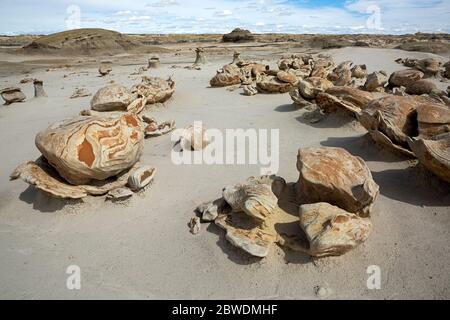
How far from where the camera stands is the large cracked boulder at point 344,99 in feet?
15.1

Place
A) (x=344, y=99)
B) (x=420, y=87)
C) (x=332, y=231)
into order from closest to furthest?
(x=332, y=231) → (x=344, y=99) → (x=420, y=87)

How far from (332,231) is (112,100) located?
4837mm

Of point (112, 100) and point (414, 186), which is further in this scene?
point (112, 100)

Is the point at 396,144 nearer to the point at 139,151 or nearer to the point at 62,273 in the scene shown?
the point at 139,151

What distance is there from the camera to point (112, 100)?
5801 millimetres

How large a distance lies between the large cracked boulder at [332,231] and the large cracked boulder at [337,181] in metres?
0.22

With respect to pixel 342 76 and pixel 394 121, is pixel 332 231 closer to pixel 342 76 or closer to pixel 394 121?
pixel 394 121

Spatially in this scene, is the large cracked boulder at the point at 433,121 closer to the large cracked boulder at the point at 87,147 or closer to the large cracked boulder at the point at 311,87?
the large cracked boulder at the point at 311,87

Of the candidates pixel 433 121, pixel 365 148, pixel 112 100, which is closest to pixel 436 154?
pixel 433 121

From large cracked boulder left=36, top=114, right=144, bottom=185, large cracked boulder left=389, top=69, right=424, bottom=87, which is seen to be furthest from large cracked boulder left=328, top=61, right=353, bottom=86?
large cracked boulder left=36, top=114, right=144, bottom=185

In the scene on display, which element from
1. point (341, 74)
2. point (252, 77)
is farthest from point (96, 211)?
point (252, 77)

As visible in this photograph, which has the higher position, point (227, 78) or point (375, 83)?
point (227, 78)
